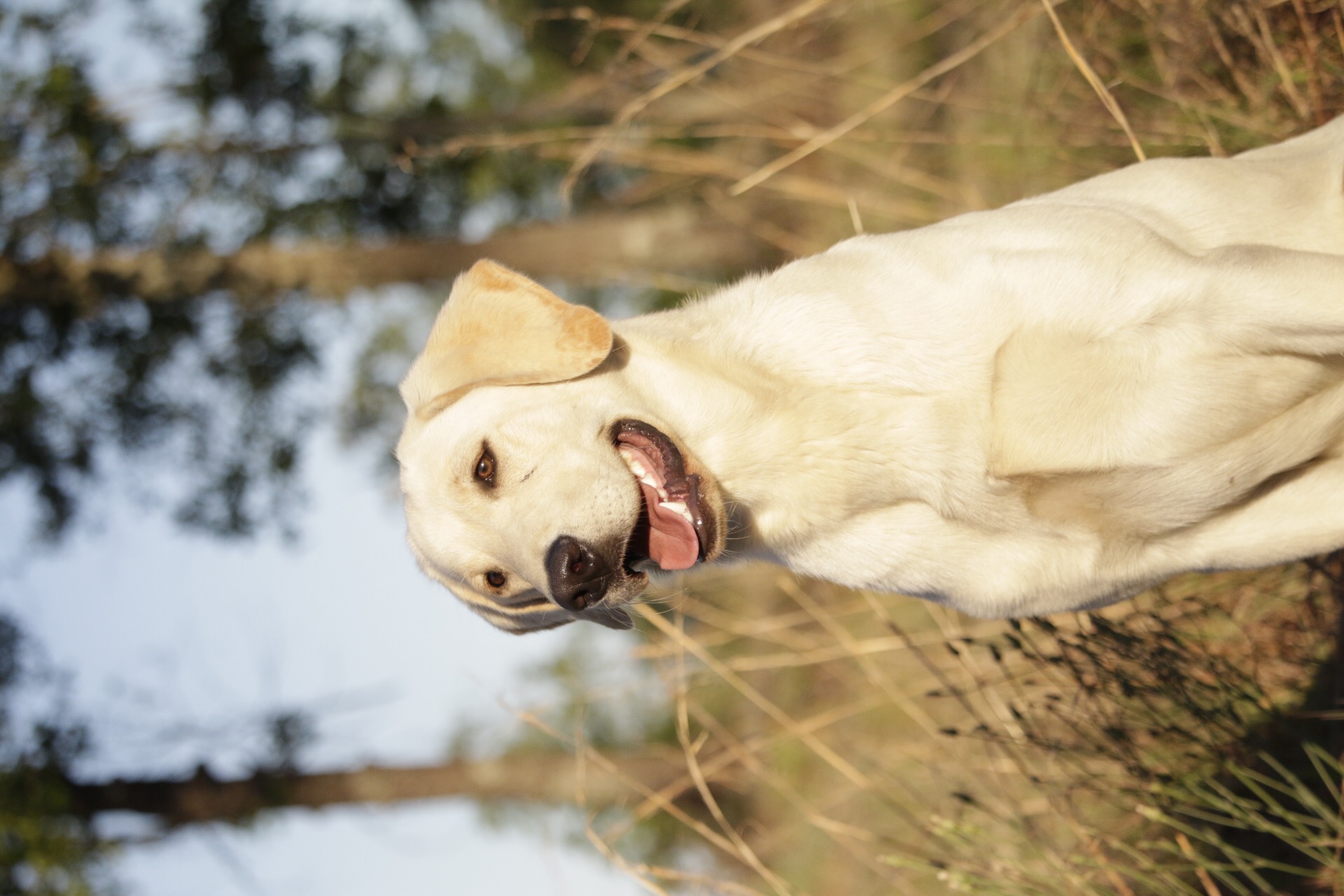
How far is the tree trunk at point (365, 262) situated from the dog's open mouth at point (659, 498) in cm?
529

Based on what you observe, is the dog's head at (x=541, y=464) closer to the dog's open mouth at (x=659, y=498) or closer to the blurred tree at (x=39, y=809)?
the dog's open mouth at (x=659, y=498)

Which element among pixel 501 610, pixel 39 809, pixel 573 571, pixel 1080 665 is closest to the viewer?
pixel 573 571

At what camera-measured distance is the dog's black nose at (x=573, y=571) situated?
248 centimetres

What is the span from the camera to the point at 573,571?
2492 millimetres

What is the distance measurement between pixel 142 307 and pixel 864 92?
6.32 m

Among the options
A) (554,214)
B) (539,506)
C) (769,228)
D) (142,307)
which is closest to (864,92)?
(769,228)

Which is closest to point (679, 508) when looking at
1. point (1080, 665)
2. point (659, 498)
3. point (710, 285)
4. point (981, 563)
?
point (659, 498)

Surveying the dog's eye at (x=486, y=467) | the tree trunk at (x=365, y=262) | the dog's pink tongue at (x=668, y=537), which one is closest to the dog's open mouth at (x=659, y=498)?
the dog's pink tongue at (x=668, y=537)

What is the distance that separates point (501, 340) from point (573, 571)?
0.64m

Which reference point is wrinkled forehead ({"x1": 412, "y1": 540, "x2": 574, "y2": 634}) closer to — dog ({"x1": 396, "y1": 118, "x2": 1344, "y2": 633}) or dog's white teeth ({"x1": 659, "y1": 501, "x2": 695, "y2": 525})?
dog ({"x1": 396, "y1": 118, "x2": 1344, "y2": 633})

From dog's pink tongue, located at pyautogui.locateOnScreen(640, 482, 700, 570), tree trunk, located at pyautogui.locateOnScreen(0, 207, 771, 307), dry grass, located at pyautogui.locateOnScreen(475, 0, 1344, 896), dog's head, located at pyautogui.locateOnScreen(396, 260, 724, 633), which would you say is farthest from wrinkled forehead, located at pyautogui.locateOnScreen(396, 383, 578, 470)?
tree trunk, located at pyautogui.locateOnScreen(0, 207, 771, 307)

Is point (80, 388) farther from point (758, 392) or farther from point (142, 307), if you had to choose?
point (758, 392)

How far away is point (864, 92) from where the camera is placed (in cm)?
923

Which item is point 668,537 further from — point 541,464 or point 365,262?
point 365,262
